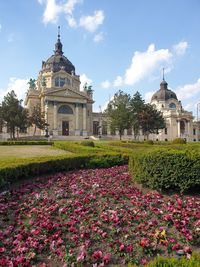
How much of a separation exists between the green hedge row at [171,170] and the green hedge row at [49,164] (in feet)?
15.0

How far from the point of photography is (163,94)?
94188 millimetres

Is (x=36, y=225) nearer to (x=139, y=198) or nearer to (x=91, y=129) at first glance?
(x=139, y=198)

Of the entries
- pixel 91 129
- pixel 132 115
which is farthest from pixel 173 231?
pixel 91 129

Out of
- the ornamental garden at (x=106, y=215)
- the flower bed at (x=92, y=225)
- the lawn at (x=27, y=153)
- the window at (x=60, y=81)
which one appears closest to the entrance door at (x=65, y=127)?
the window at (x=60, y=81)

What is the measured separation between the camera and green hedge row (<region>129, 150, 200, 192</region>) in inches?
326

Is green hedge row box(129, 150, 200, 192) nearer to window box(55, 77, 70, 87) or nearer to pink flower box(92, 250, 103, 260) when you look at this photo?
pink flower box(92, 250, 103, 260)

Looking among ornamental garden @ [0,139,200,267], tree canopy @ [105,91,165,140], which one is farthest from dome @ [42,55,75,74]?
ornamental garden @ [0,139,200,267]

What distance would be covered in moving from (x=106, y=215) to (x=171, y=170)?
2711mm

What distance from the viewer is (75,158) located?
13586mm

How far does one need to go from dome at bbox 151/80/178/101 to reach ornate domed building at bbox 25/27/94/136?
30.1 metres

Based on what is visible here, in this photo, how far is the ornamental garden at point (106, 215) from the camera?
541 centimetres

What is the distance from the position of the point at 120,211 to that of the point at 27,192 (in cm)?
345

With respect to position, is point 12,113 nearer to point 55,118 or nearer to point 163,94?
point 55,118

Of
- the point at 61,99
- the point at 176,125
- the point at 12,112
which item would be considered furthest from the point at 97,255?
the point at 176,125
